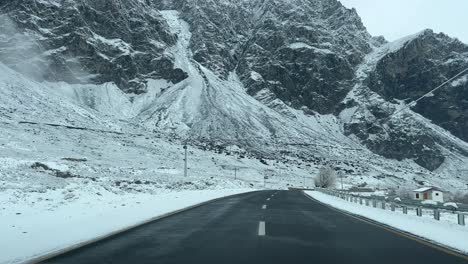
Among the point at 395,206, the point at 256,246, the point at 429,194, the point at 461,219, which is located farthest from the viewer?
the point at 429,194

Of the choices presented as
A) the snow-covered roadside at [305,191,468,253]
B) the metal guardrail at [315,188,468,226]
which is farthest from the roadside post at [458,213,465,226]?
the snow-covered roadside at [305,191,468,253]

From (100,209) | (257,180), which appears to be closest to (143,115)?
(257,180)

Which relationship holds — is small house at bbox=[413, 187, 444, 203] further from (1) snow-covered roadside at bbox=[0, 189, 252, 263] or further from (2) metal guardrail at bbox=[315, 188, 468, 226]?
(1) snow-covered roadside at bbox=[0, 189, 252, 263]

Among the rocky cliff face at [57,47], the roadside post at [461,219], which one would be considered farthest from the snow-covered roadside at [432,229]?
the rocky cliff face at [57,47]

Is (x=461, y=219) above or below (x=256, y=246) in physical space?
above

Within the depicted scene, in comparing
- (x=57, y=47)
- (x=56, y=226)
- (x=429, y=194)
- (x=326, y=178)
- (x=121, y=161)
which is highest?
(x=57, y=47)

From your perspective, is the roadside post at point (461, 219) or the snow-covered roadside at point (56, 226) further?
the roadside post at point (461, 219)

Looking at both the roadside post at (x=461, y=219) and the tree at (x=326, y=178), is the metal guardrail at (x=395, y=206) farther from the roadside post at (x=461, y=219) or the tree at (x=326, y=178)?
the tree at (x=326, y=178)

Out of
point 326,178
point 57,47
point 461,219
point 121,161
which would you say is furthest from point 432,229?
point 57,47

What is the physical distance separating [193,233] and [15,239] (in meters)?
4.98

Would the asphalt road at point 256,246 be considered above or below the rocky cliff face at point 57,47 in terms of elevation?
below

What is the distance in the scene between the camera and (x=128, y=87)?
192 meters

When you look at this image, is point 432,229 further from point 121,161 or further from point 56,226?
point 121,161

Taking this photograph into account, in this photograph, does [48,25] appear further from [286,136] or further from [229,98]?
[286,136]
